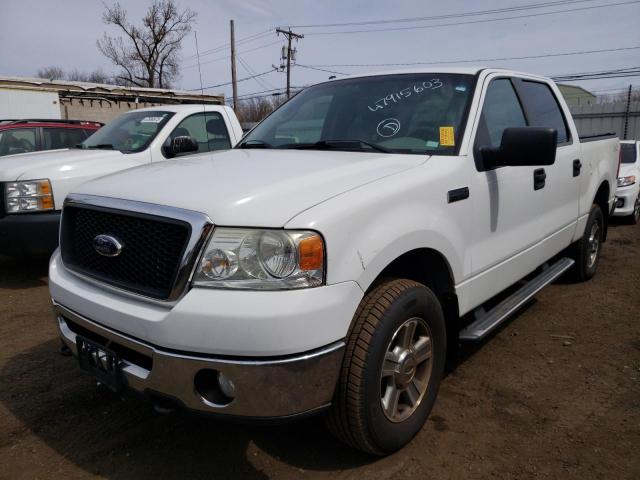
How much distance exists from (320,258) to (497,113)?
2.00 m

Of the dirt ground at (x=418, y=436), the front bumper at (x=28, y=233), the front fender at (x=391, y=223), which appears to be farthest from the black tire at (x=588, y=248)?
the front bumper at (x=28, y=233)

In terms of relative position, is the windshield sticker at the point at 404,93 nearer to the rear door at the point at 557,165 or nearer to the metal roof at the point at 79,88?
the rear door at the point at 557,165

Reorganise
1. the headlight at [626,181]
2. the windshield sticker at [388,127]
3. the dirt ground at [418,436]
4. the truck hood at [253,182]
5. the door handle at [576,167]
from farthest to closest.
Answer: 1. the headlight at [626,181]
2. the door handle at [576,167]
3. the windshield sticker at [388,127]
4. the dirt ground at [418,436]
5. the truck hood at [253,182]

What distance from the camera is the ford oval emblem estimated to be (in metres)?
2.16

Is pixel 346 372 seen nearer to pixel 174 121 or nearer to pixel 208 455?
pixel 208 455

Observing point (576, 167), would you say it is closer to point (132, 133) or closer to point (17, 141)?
point (132, 133)

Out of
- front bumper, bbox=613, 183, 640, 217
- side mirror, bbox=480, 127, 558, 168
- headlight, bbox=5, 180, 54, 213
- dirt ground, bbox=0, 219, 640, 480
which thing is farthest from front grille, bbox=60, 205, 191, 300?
front bumper, bbox=613, 183, 640, 217

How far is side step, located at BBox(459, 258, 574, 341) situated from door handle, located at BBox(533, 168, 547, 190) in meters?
0.73

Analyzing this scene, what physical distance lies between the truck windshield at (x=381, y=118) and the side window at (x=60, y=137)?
6116mm

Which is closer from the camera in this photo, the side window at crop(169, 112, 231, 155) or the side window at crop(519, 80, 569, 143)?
the side window at crop(519, 80, 569, 143)

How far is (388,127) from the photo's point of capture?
301 centimetres

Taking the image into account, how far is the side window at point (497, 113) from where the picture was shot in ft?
9.93

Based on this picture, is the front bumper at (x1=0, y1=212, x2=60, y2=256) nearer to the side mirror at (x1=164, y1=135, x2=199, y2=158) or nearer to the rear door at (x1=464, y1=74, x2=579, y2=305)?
the side mirror at (x1=164, y1=135, x2=199, y2=158)

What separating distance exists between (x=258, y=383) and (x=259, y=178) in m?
0.90
